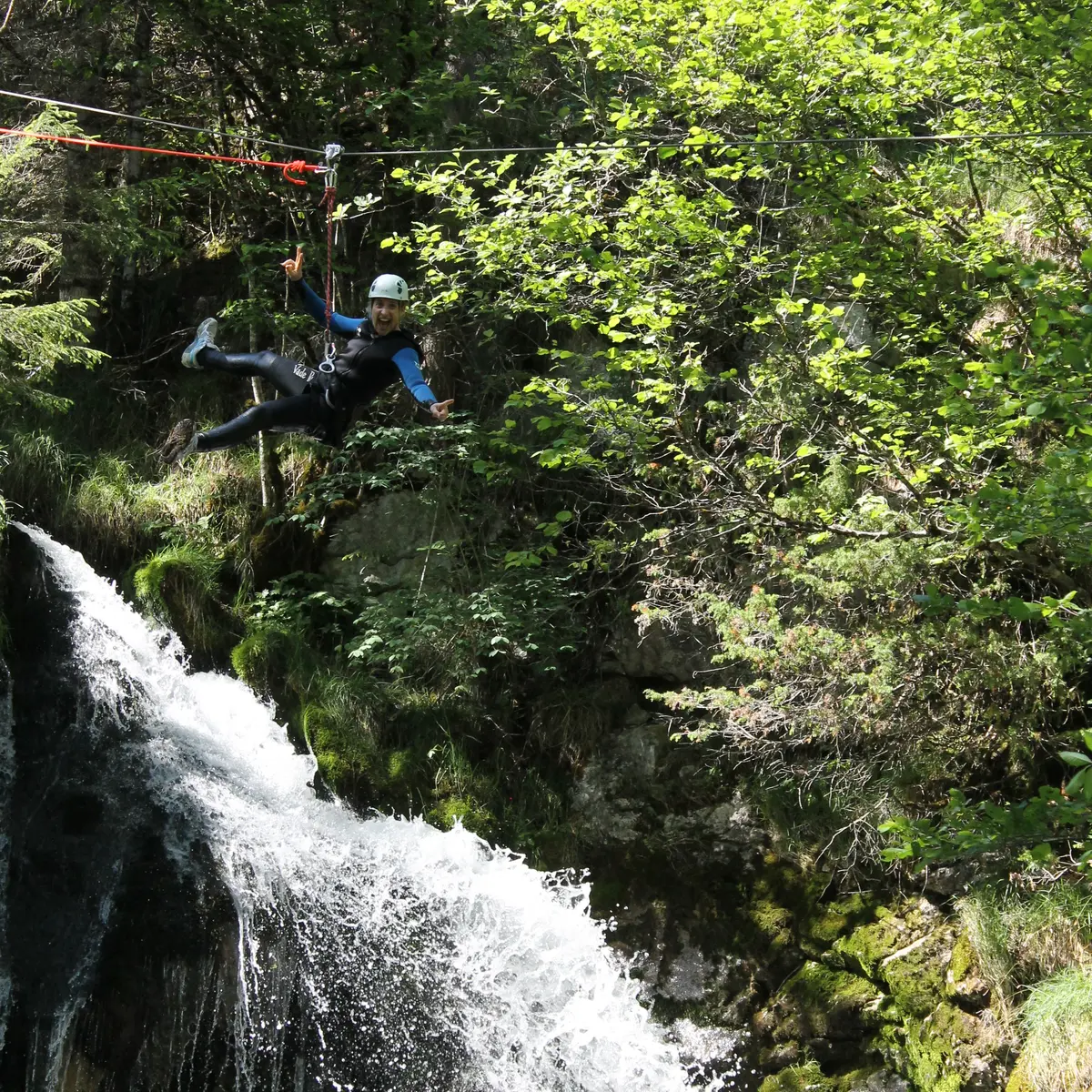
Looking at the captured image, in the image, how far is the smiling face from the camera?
21.3ft

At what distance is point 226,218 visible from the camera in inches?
475

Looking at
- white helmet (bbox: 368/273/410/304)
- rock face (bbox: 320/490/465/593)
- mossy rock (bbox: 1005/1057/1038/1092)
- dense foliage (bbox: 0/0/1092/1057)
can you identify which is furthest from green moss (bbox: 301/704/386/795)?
mossy rock (bbox: 1005/1057/1038/1092)

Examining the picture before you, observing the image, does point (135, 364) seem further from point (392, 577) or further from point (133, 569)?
point (392, 577)

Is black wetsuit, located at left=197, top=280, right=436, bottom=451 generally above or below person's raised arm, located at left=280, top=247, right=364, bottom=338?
below

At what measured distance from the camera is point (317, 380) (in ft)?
21.2

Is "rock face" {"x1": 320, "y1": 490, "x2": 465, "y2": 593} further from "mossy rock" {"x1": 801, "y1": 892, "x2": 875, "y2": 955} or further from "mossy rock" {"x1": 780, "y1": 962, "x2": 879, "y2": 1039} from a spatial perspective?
"mossy rock" {"x1": 780, "y1": 962, "x2": 879, "y2": 1039}

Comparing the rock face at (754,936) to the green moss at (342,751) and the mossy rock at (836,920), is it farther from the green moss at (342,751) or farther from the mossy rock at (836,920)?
the green moss at (342,751)

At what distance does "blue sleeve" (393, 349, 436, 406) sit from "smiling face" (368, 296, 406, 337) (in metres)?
0.19

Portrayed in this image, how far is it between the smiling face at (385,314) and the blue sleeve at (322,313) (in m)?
0.22

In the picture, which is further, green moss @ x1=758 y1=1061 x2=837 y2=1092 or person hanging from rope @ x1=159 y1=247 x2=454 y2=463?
green moss @ x1=758 y1=1061 x2=837 y2=1092

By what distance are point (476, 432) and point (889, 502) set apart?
3.38 metres

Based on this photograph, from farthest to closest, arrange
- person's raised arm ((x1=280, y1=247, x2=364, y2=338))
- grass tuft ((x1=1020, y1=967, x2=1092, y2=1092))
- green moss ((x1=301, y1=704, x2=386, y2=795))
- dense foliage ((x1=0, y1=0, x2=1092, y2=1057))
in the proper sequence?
green moss ((x1=301, y1=704, x2=386, y2=795)) < person's raised arm ((x1=280, y1=247, x2=364, y2=338)) < dense foliage ((x1=0, y1=0, x2=1092, y2=1057)) < grass tuft ((x1=1020, y1=967, x2=1092, y2=1092))

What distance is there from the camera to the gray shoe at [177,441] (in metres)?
10.6

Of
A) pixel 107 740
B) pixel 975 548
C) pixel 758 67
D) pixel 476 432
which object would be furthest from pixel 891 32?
pixel 107 740
